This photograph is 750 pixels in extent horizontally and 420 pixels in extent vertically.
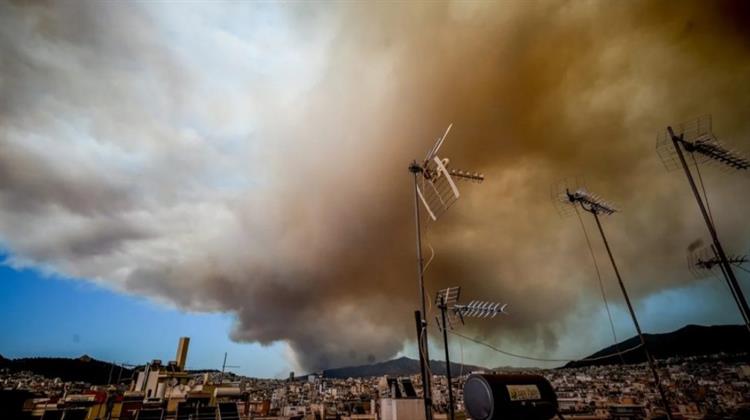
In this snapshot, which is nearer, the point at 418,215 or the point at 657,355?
the point at 418,215

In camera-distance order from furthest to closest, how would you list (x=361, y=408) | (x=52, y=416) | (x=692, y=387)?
1. (x=692, y=387)
2. (x=361, y=408)
3. (x=52, y=416)

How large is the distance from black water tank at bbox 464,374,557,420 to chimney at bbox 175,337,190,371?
289 feet

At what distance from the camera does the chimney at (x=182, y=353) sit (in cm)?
7401

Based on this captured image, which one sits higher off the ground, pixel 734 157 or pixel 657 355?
pixel 734 157

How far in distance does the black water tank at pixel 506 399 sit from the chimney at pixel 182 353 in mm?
88009

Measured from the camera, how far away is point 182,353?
3049 inches

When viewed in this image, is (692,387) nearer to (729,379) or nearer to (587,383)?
(729,379)

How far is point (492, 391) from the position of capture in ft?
24.5

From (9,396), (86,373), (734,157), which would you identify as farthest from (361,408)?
(86,373)

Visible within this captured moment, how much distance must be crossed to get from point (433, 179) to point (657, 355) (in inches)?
6930

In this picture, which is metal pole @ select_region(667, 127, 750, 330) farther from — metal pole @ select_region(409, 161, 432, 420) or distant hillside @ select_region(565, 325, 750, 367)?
distant hillside @ select_region(565, 325, 750, 367)

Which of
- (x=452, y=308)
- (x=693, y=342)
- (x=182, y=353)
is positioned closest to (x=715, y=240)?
(x=452, y=308)

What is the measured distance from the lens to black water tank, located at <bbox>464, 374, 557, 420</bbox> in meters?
7.43

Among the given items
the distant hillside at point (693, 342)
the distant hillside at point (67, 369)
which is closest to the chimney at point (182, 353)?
the distant hillside at point (67, 369)
